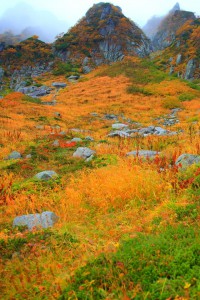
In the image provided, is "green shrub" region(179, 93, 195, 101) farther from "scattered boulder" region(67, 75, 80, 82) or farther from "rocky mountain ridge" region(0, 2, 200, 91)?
"scattered boulder" region(67, 75, 80, 82)

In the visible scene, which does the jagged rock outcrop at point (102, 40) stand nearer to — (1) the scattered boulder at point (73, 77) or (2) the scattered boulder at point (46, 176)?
(1) the scattered boulder at point (73, 77)

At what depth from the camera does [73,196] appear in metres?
5.96

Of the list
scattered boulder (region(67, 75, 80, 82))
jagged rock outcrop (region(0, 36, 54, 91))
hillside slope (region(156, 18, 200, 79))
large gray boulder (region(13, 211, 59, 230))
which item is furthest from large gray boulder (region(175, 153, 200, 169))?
jagged rock outcrop (region(0, 36, 54, 91))

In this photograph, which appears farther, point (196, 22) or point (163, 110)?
point (196, 22)

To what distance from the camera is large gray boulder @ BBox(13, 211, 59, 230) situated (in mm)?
4836

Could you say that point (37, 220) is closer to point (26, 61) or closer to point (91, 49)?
point (26, 61)

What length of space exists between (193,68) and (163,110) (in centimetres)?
1797

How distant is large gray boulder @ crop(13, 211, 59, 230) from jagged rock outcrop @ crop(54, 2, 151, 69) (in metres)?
47.5

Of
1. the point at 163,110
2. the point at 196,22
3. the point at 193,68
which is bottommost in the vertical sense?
the point at 163,110

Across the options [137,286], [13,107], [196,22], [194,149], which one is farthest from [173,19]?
[137,286]

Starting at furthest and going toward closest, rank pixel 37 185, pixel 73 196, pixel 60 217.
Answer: pixel 37 185 → pixel 73 196 → pixel 60 217

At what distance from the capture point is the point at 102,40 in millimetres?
55312

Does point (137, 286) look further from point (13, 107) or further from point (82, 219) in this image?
point (13, 107)

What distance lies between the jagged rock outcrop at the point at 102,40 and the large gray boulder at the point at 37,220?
47.5m
